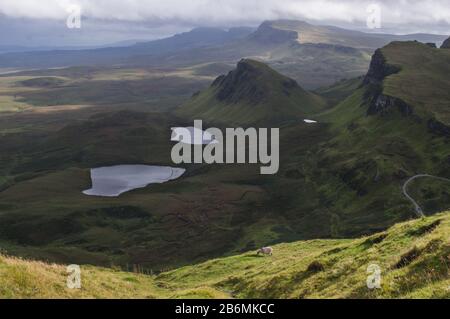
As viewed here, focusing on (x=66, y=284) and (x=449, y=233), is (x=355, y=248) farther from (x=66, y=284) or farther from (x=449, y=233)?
(x=66, y=284)

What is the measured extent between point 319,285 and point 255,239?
126352mm

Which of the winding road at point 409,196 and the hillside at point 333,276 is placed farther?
the winding road at point 409,196

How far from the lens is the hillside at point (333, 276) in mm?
27094

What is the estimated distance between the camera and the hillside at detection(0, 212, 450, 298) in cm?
2709

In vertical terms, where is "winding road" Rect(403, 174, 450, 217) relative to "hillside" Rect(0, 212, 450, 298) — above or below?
below

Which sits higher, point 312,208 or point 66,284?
point 66,284

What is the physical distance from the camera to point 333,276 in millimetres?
35406

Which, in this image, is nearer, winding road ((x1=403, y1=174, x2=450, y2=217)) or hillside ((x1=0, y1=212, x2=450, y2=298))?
hillside ((x1=0, y1=212, x2=450, y2=298))

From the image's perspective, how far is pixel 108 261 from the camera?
143m

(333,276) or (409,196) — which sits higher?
(333,276)

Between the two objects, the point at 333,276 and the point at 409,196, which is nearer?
the point at 333,276

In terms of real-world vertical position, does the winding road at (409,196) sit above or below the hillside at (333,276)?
below
